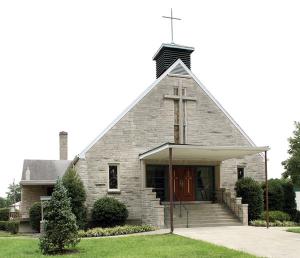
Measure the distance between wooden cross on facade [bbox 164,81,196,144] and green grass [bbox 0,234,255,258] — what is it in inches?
325

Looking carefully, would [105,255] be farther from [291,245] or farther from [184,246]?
[291,245]

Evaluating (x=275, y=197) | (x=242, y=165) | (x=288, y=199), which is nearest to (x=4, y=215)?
(x=242, y=165)

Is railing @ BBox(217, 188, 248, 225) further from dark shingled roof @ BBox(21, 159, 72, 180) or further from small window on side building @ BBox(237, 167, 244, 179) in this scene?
dark shingled roof @ BBox(21, 159, 72, 180)

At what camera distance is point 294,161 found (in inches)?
1218

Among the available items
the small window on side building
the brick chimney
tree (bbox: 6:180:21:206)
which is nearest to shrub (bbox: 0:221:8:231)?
the brick chimney

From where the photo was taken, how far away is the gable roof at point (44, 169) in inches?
1266

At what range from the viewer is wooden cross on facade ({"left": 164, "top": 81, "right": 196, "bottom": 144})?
77.1ft

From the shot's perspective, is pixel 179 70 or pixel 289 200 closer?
pixel 179 70

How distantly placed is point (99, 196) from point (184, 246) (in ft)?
29.4

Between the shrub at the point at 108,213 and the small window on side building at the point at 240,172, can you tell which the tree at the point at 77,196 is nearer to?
the shrub at the point at 108,213

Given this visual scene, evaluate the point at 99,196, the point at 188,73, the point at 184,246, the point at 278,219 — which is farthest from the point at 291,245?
the point at 188,73

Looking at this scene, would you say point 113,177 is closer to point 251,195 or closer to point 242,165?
point 251,195

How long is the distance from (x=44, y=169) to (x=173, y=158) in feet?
48.9

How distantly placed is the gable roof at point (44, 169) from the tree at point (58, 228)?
1723cm
